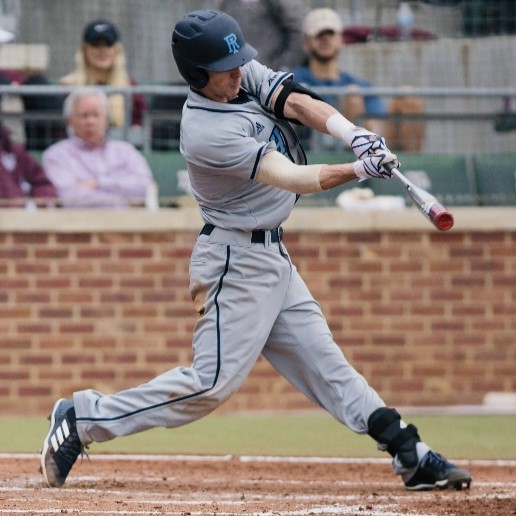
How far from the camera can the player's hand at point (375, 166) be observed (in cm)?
462

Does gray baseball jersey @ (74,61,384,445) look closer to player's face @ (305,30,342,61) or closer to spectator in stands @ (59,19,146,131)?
spectator in stands @ (59,19,146,131)

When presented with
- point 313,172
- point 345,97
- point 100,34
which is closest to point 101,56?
point 100,34

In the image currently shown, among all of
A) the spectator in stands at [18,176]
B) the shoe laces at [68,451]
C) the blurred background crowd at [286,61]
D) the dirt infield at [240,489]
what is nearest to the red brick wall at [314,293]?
the spectator in stands at [18,176]

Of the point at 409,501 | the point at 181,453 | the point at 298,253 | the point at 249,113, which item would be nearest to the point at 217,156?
the point at 249,113

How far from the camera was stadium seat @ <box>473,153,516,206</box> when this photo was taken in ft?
29.8

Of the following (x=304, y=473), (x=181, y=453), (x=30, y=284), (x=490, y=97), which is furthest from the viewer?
(x=490, y=97)

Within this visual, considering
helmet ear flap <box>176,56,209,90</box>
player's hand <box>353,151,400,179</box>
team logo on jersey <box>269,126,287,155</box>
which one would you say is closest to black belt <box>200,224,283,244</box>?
team logo on jersey <box>269,126,287,155</box>

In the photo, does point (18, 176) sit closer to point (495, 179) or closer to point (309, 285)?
point (309, 285)

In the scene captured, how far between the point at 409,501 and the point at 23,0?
21.5 feet

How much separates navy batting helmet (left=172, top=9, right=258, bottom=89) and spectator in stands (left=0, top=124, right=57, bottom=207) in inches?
146

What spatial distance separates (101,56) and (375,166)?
497cm

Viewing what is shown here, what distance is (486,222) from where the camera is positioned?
8719mm

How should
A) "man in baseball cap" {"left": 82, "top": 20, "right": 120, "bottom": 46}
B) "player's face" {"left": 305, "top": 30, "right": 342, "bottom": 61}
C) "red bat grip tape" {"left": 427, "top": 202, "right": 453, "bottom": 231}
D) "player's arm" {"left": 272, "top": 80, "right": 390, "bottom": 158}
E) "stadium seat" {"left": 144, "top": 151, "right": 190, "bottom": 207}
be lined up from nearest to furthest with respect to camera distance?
"red bat grip tape" {"left": 427, "top": 202, "right": 453, "bottom": 231} → "player's arm" {"left": 272, "top": 80, "right": 390, "bottom": 158} → "stadium seat" {"left": 144, "top": 151, "right": 190, "bottom": 207} → "man in baseball cap" {"left": 82, "top": 20, "right": 120, "bottom": 46} → "player's face" {"left": 305, "top": 30, "right": 342, "bottom": 61}

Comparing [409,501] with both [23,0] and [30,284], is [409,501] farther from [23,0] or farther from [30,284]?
[23,0]
